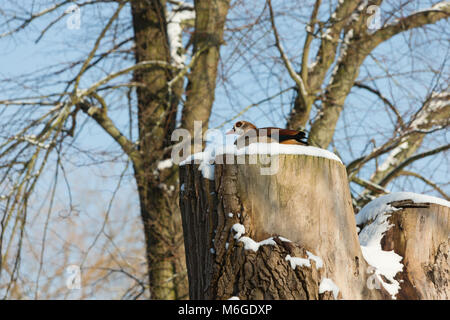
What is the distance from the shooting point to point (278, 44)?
621 cm

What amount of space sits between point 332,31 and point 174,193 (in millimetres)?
2725

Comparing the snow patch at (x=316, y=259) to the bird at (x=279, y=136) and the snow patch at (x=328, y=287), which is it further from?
the bird at (x=279, y=136)

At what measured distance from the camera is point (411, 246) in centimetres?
293

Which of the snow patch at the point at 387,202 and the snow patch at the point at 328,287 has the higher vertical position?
the snow patch at the point at 387,202

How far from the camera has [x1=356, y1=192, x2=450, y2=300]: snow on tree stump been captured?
2775mm

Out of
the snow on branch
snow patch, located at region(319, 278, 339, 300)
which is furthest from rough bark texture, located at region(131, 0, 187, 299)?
snow patch, located at region(319, 278, 339, 300)

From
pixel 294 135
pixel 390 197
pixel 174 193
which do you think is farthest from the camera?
pixel 174 193

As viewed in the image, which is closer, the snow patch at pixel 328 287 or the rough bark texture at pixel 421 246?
the snow patch at pixel 328 287

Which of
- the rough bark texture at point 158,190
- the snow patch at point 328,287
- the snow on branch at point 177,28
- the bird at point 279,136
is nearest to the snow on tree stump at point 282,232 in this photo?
the snow patch at point 328,287

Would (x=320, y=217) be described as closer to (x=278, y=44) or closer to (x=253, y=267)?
(x=253, y=267)

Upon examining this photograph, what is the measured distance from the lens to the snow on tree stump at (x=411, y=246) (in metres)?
2.78

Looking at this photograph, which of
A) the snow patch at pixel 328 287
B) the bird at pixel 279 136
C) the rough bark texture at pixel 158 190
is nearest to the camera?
the snow patch at pixel 328 287

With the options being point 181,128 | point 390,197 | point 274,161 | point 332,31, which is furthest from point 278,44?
point 274,161
